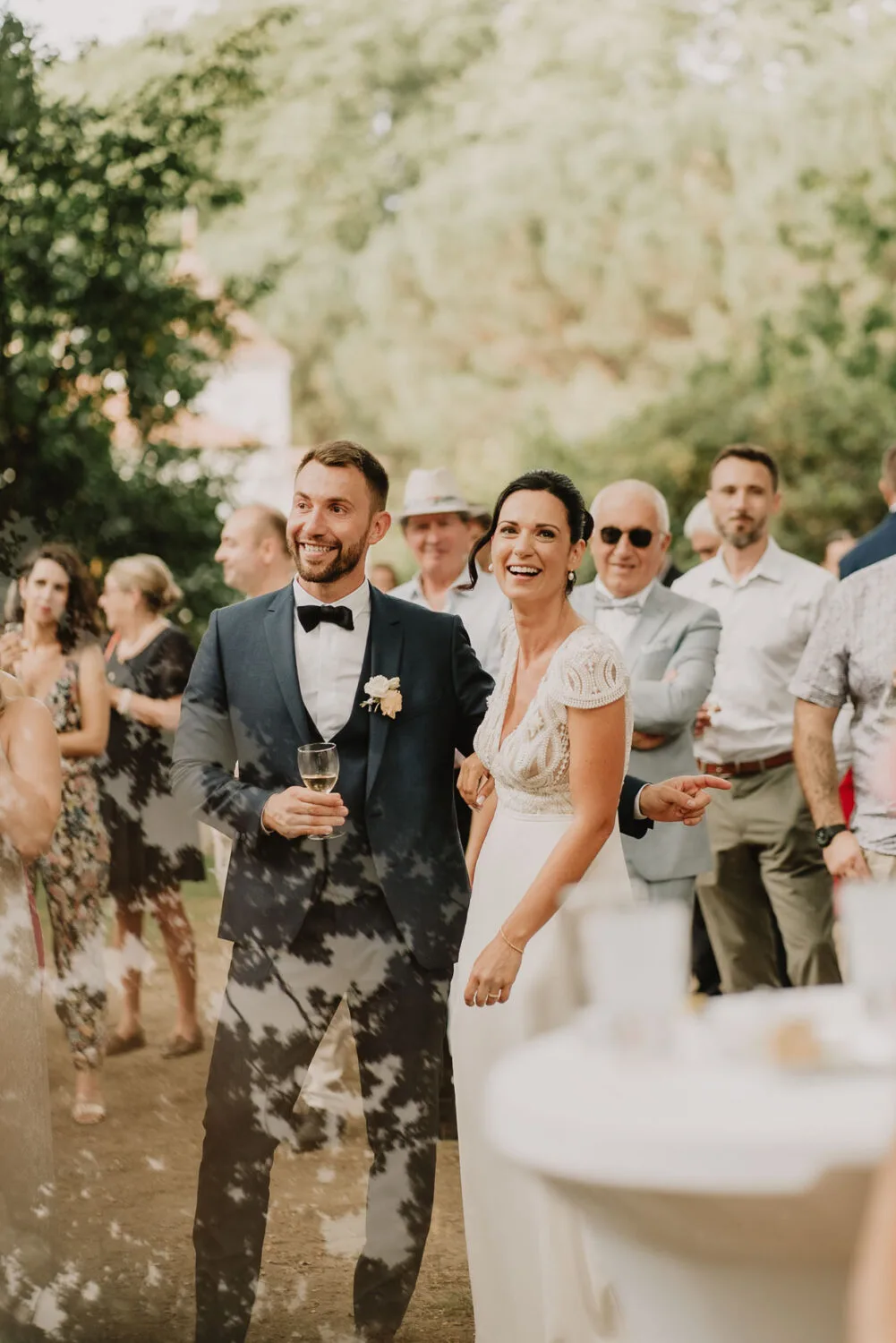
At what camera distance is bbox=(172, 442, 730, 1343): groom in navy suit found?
7.47 feet

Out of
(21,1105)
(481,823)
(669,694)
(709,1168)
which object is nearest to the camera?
(709,1168)

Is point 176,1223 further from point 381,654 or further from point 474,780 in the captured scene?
point 381,654

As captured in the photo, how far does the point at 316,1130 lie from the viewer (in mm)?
2939

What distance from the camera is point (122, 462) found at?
5.71 meters

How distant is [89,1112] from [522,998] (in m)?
1.12

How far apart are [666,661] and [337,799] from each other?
55.8 inches

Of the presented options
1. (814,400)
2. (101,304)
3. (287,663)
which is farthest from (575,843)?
(814,400)

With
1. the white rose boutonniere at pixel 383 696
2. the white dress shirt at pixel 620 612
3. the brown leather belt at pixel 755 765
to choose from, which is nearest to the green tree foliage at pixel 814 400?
the brown leather belt at pixel 755 765

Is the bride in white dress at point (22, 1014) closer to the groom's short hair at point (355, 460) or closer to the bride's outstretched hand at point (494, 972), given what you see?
the groom's short hair at point (355, 460)

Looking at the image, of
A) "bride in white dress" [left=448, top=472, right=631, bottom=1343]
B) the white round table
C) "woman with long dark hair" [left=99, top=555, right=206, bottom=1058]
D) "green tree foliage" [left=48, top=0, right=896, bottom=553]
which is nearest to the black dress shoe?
"woman with long dark hair" [left=99, top=555, right=206, bottom=1058]

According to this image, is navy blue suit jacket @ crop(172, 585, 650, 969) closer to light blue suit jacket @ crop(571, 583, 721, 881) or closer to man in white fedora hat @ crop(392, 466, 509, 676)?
light blue suit jacket @ crop(571, 583, 721, 881)

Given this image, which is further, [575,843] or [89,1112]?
[89,1112]

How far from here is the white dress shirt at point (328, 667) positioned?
229cm

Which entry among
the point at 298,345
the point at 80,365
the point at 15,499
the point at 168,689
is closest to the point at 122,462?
the point at 80,365
